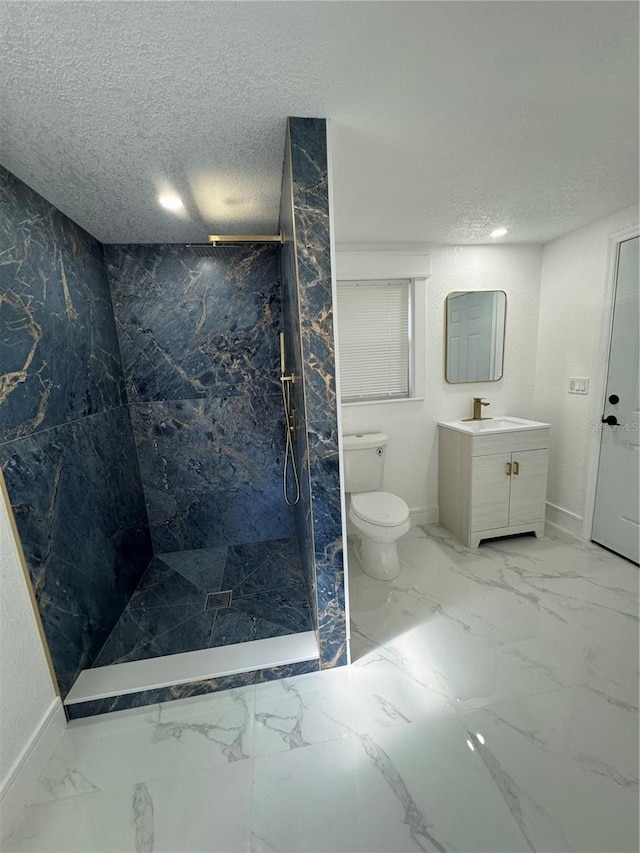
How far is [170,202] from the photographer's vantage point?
5.32ft

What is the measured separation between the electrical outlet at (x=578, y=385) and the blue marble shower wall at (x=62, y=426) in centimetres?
324

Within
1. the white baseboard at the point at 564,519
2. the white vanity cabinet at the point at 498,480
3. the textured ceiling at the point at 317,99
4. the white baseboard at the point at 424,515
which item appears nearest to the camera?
the textured ceiling at the point at 317,99

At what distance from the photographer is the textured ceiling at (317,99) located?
81cm

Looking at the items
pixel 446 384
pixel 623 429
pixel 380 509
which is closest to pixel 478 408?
pixel 446 384

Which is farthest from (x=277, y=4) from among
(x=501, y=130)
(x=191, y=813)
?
(x=191, y=813)

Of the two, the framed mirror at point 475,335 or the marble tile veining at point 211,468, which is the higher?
the framed mirror at point 475,335

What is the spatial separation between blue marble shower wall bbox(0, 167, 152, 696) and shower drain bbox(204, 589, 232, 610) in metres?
0.50

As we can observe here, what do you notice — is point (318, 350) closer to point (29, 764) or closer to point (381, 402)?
point (381, 402)

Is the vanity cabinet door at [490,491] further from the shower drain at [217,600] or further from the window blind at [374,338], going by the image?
the shower drain at [217,600]

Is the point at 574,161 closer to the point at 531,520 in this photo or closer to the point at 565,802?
the point at 531,520

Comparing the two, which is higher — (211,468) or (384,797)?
(211,468)

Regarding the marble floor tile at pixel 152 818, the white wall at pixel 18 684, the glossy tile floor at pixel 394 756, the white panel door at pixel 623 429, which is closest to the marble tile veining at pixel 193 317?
the white wall at pixel 18 684

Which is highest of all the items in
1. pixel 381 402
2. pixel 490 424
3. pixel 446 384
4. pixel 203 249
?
pixel 203 249

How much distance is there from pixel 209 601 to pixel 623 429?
288 cm
